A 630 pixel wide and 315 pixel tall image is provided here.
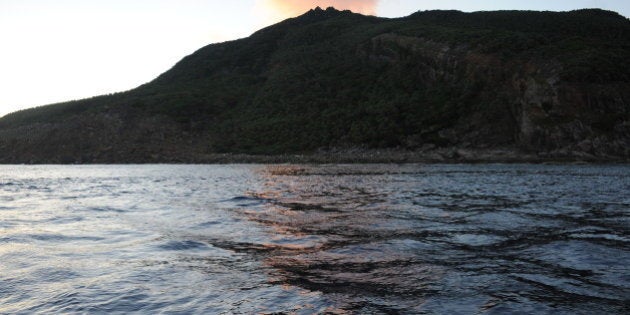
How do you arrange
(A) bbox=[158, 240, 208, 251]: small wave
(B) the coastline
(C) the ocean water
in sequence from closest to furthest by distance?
(C) the ocean water
(A) bbox=[158, 240, 208, 251]: small wave
(B) the coastline

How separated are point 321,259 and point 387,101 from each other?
89.8 metres

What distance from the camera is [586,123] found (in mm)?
62969

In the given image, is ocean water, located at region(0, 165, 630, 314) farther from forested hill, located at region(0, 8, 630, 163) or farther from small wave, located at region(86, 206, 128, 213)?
forested hill, located at region(0, 8, 630, 163)

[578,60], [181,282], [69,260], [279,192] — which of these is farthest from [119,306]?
[578,60]

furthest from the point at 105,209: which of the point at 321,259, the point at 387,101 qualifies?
the point at 387,101

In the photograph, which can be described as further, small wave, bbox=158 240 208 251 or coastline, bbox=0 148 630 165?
coastline, bbox=0 148 630 165

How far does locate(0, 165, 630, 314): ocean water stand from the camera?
23.2 ft

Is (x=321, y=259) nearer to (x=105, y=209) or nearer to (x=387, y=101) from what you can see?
(x=105, y=209)

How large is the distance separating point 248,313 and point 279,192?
21914 mm

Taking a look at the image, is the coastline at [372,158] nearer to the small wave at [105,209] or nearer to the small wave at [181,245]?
the small wave at [105,209]

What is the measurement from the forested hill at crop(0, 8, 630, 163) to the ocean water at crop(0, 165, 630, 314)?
52469mm

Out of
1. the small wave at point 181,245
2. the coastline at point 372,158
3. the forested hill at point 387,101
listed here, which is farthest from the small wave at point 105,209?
the forested hill at point 387,101

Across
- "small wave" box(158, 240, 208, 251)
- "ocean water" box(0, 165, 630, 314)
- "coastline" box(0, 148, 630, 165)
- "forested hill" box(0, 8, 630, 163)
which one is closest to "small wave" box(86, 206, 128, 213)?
"ocean water" box(0, 165, 630, 314)

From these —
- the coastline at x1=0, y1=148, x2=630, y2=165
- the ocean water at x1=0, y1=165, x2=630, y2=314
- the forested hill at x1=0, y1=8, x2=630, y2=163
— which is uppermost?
the forested hill at x1=0, y1=8, x2=630, y2=163
